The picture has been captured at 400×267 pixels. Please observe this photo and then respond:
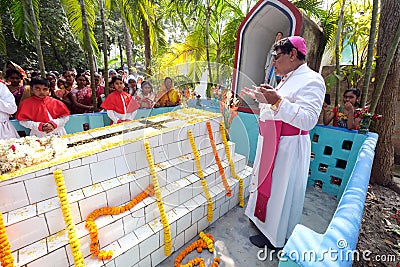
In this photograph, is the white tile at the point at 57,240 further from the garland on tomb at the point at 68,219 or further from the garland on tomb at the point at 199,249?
the garland on tomb at the point at 199,249

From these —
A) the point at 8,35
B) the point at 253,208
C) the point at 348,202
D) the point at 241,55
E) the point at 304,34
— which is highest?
the point at 8,35

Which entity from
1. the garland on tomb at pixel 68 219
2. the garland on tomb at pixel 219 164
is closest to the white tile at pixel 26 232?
the garland on tomb at pixel 68 219

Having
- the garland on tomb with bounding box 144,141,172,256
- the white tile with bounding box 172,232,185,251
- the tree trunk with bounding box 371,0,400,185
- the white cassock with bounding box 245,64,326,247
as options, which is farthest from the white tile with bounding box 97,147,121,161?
the tree trunk with bounding box 371,0,400,185

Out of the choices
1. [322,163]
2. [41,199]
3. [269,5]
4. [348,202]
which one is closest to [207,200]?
[348,202]

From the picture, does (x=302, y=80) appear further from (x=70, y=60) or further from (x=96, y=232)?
(x=70, y=60)

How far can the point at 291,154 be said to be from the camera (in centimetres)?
192

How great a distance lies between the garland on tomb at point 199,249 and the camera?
190 centimetres

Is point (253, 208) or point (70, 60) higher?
point (70, 60)

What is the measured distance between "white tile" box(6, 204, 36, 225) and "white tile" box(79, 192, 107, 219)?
279mm

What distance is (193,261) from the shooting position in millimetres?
1935

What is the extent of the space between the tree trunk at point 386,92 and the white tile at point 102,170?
4.44m

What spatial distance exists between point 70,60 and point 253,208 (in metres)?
16.2

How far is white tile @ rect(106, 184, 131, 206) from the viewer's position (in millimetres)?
1709

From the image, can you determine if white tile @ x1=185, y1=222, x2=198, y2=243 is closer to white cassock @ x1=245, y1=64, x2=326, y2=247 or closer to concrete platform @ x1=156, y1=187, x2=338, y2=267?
concrete platform @ x1=156, y1=187, x2=338, y2=267
